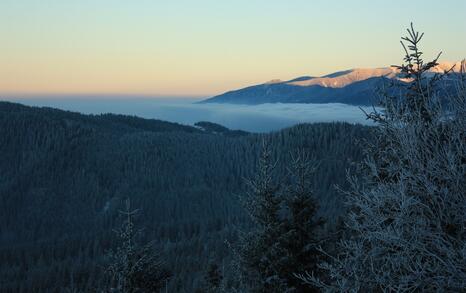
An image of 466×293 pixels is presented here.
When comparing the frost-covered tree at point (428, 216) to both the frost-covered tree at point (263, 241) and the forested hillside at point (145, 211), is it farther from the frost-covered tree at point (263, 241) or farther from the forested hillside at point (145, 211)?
the forested hillside at point (145, 211)

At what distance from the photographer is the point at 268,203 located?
15.1 m

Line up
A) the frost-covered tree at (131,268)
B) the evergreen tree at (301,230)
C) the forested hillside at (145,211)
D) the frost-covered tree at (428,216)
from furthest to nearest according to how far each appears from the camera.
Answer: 1. the forested hillside at (145,211)
2. the frost-covered tree at (131,268)
3. the evergreen tree at (301,230)
4. the frost-covered tree at (428,216)

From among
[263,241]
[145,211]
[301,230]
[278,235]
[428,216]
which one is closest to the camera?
[428,216]

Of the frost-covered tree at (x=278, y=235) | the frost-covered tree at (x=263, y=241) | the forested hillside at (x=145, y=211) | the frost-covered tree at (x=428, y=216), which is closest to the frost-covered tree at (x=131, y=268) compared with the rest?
the frost-covered tree at (x=263, y=241)

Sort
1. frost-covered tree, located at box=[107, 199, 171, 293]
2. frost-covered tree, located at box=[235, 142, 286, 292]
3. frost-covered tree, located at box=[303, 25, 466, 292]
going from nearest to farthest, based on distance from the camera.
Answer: frost-covered tree, located at box=[303, 25, 466, 292] < frost-covered tree, located at box=[235, 142, 286, 292] < frost-covered tree, located at box=[107, 199, 171, 293]

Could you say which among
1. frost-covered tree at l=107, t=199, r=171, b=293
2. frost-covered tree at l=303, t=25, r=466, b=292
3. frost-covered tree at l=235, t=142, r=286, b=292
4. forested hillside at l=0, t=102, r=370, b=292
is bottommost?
forested hillside at l=0, t=102, r=370, b=292

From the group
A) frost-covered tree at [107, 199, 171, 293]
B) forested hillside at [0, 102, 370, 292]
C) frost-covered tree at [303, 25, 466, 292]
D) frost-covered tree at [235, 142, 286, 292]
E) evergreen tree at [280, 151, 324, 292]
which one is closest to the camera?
frost-covered tree at [303, 25, 466, 292]

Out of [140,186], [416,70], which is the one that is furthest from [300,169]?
[140,186]

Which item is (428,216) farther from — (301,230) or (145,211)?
(145,211)

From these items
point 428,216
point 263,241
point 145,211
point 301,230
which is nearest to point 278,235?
point 263,241

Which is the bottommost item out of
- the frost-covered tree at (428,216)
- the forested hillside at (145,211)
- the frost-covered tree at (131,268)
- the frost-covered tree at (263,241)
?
the forested hillside at (145,211)

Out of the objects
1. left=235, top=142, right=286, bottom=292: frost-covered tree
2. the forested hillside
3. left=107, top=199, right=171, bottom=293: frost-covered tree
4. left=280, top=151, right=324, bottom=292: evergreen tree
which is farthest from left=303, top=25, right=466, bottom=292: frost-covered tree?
the forested hillside

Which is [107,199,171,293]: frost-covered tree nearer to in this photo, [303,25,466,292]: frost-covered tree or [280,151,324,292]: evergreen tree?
[280,151,324,292]: evergreen tree

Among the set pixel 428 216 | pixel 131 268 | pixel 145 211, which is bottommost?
pixel 145 211
